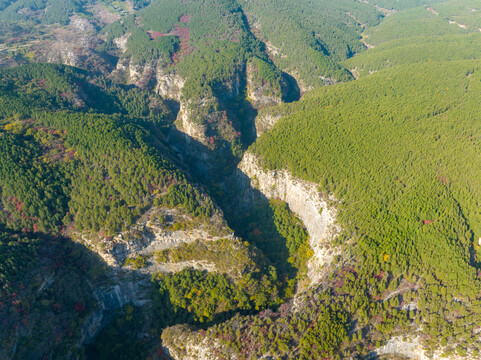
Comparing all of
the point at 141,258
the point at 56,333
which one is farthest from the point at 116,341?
the point at 141,258

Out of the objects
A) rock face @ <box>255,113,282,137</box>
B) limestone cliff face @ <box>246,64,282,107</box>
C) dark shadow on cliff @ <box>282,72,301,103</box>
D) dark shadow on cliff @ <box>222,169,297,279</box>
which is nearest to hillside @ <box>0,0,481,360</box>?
dark shadow on cliff @ <box>222,169,297,279</box>

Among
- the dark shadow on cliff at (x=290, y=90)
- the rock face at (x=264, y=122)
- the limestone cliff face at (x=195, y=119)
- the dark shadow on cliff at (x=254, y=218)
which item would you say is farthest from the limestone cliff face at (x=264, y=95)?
the dark shadow on cliff at (x=254, y=218)

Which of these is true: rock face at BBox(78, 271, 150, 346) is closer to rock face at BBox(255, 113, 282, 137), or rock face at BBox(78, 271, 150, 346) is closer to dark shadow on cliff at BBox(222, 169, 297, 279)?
dark shadow on cliff at BBox(222, 169, 297, 279)

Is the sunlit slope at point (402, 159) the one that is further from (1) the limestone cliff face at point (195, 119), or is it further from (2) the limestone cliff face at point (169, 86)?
(2) the limestone cliff face at point (169, 86)

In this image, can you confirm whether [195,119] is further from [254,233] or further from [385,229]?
[385,229]

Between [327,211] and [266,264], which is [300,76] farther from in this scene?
[266,264]

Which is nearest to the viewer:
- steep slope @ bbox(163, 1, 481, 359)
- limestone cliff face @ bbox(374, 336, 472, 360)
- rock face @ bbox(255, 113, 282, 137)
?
steep slope @ bbox(163, 1, 481, 359)

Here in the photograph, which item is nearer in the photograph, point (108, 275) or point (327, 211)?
point (108, 275)
